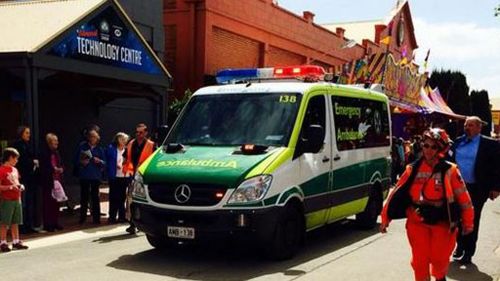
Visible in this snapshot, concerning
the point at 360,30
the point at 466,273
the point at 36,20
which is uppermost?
the point at 360,30

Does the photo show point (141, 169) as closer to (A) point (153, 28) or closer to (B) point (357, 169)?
(B) point (357, 169)

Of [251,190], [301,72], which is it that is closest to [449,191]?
[251,190]

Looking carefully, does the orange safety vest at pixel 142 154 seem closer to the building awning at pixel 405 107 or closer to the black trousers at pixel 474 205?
the black trousers at pixel 474 205

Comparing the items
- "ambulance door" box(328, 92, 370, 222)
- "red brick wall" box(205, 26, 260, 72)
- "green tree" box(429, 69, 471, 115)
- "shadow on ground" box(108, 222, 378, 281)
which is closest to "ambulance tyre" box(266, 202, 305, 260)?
"shadow on ground" box(108, 222, 378, 281)

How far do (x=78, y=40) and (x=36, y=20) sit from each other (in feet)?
3.40

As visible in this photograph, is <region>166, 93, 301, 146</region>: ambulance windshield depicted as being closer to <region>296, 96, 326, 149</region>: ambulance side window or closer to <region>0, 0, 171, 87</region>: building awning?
<region>296, 96, 326, 149</region>: ambulance side window

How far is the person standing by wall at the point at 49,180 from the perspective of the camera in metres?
9.76

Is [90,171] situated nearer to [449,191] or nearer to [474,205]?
[474,205]

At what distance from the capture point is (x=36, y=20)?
10.9 m

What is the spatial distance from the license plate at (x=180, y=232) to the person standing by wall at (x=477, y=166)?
3.47 meters

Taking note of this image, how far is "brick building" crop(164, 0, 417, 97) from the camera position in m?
21.4

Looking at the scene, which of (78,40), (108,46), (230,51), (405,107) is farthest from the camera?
(405,107)

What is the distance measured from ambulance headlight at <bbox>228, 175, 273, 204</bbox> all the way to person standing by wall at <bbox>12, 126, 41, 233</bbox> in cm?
414

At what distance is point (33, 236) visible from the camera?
938cm
